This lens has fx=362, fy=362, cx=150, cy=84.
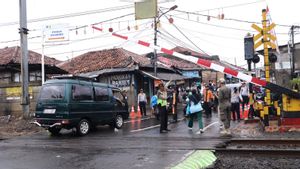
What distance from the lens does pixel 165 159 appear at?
7.90 meters

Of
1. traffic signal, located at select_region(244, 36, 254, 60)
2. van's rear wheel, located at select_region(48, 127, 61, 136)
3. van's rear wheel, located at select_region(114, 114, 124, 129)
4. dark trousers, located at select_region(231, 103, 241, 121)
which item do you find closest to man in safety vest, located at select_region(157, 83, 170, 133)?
van's rear wheel, located at select_region(114, 114, 124, 129)

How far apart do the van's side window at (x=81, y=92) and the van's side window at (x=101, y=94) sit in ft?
1.36

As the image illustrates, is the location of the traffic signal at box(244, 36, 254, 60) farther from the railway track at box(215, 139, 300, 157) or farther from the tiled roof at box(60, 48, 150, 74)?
the tiled roof at box(60, 48, 150, 74)

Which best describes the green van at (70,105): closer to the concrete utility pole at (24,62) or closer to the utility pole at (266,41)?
the concrete utility pole at (24,62)

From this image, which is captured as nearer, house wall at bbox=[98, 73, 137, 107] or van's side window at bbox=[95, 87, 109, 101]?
van's side window at bbox=[95, 87, 109, 101]

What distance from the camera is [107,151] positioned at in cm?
927

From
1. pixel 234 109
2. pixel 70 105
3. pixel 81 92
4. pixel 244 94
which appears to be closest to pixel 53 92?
pixel 70 105

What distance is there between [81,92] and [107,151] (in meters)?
4.40

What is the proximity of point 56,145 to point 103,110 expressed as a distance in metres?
3.66

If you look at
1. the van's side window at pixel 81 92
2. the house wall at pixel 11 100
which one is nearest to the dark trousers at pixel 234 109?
the van's side window at pixel 81 92

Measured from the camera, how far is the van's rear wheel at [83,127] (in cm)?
1294

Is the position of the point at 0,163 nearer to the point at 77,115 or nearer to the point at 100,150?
the point at 100,150

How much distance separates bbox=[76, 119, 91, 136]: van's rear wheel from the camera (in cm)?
1294

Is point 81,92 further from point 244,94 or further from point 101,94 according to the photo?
point 244,94
